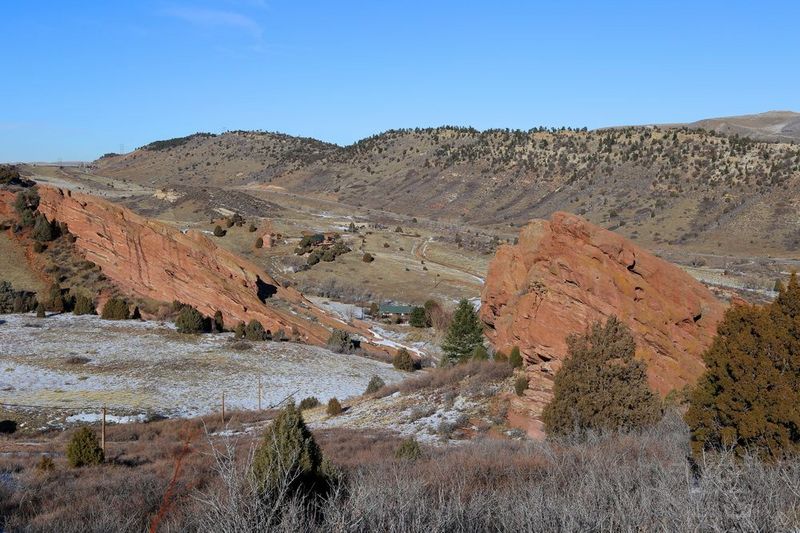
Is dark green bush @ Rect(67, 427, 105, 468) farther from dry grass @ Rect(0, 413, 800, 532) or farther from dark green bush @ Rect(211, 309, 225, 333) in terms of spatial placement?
dark green bush @ Rect(211, 309, 225, 333)

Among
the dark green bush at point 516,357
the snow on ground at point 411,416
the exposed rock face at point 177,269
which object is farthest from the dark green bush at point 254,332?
the dark green bush at point 516,357

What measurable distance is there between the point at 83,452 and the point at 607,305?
45.6 ft

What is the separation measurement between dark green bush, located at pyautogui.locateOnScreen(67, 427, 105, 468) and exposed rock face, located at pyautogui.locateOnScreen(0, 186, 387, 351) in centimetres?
2065

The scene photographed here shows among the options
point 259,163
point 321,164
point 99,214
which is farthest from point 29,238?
point 259,163

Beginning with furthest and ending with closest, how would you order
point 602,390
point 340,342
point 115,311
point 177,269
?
1. point 177,269
2. point 340,342
3. point 115,311
4. point 602,390

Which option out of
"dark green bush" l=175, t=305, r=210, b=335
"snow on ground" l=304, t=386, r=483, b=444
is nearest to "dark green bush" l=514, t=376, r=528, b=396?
"snow on ground" l=304, t=386, r=483, b=444

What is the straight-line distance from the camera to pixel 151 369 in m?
27.2

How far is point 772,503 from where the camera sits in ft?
24.8

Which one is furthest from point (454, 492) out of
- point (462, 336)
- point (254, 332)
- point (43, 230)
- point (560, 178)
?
point (560, 178)

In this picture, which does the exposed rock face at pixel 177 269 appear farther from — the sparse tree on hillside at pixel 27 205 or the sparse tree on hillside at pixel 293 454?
the sparse tree on hillside at pixel 293 454

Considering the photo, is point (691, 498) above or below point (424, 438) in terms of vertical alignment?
above

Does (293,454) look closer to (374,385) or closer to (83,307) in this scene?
(374,385)

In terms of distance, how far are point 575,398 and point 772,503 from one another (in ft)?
23.2

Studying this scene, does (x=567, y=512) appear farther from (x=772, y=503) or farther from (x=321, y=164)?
(x=321, y=164)
